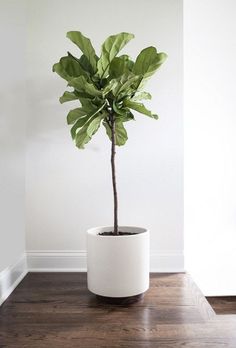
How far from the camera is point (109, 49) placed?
1404mm

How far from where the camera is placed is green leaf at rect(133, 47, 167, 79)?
54.6 inches

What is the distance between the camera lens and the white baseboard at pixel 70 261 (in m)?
1.93

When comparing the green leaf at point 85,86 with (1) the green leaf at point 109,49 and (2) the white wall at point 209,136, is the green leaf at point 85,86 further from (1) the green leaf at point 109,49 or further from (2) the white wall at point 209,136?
(2) the white wall at point 209,136

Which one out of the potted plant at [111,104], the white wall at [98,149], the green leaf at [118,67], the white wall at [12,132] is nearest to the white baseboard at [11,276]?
the white wall at [12,132]

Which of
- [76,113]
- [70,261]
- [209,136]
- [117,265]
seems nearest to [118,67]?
[76,113]

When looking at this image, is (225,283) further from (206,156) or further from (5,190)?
(5,190)

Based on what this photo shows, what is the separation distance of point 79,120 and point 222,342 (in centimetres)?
113

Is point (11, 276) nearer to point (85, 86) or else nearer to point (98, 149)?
point (98, 149)

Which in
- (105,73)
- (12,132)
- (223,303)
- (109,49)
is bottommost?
(223,303)

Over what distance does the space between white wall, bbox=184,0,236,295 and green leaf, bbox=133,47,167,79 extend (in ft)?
2.69

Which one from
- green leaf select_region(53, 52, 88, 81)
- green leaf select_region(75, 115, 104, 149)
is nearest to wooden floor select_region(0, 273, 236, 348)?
green leaf select_region(75, 115, 104, 149)

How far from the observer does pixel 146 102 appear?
1.92 m

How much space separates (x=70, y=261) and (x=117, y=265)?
0.62 m

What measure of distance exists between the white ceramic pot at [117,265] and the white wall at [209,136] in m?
0.81
